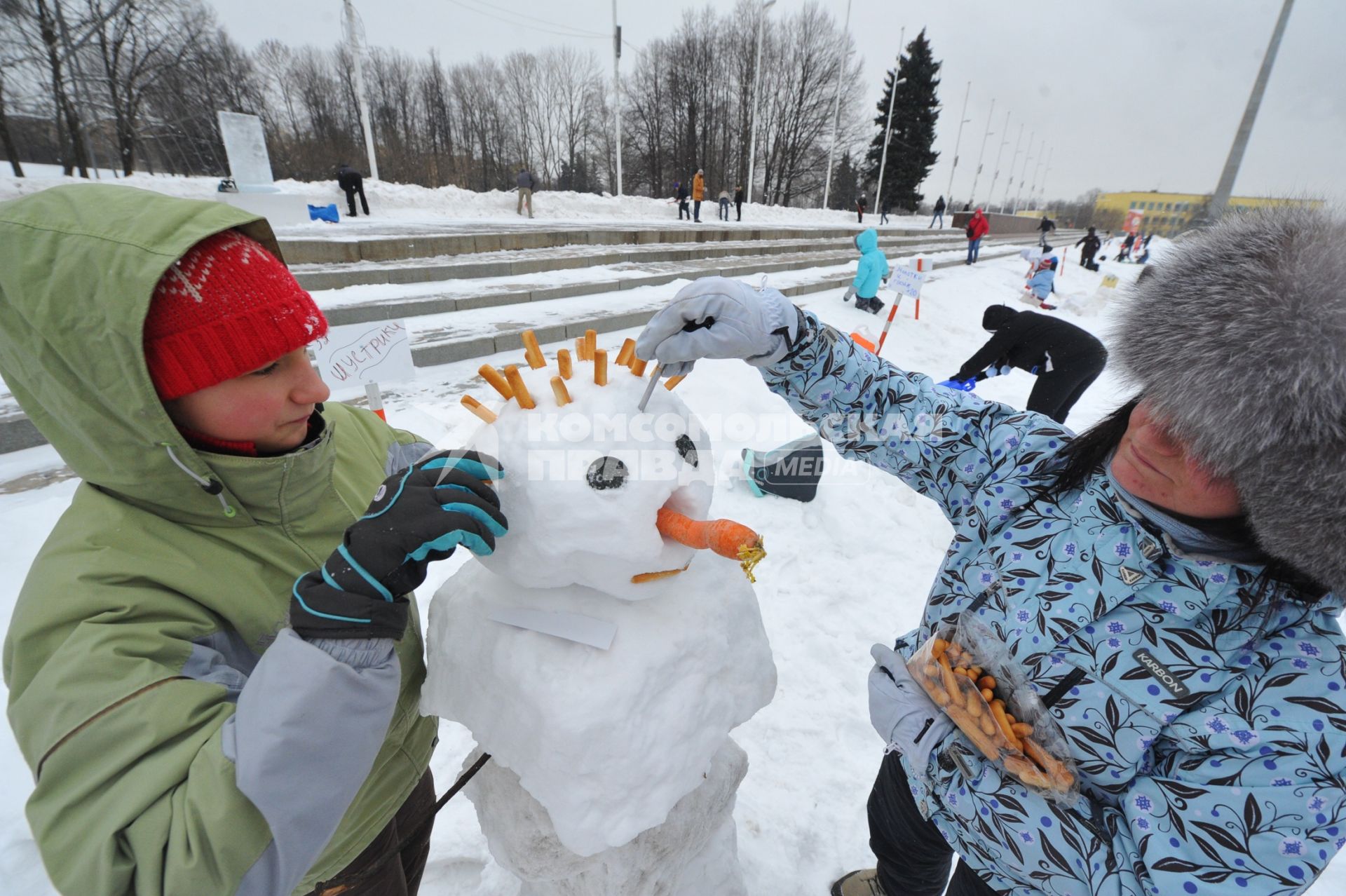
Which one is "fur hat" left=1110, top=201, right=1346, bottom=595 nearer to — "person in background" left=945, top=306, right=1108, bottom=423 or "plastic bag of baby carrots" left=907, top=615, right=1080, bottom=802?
"plastic bag of baby carrots" left=907, top=615, right=1080, bottom=802

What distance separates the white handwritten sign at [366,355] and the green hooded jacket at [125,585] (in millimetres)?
2025

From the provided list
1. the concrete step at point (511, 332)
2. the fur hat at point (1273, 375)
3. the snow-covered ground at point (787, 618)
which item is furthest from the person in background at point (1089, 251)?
the fur hat at point (1273, 375)

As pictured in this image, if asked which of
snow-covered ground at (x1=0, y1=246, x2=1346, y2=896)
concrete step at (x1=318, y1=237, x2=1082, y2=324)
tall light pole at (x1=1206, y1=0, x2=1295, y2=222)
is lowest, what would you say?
snow-covered ground at (x1=0, y1=246, x2=1346, y2=896)

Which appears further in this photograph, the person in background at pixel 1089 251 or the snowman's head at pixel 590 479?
the person in background at pixel 1089 251

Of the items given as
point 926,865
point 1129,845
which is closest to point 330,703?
point 1129,845

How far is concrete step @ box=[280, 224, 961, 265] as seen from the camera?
654cm

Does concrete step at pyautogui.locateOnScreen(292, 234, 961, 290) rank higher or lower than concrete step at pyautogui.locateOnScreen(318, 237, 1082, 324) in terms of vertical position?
higher

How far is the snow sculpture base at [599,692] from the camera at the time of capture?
1.00m

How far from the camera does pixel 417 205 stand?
12.5 meters

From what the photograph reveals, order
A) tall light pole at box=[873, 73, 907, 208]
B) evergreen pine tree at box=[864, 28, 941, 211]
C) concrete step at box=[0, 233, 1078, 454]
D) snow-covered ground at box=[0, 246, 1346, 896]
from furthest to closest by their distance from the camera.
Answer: evergreen pine tree at box=[864, 28, 941, 211] → tall light pole at box=[873, 73, 907, 208] → concrete step at box=[0, 233, 1078, 454] → snow-covered ground at box=[0, 246, 1346, 896]

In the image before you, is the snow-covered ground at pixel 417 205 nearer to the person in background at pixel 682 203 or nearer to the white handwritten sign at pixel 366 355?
the person in background at pixel 682 203

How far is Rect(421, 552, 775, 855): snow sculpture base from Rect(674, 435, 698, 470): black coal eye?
252 mm

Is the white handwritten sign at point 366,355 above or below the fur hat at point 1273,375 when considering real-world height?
below

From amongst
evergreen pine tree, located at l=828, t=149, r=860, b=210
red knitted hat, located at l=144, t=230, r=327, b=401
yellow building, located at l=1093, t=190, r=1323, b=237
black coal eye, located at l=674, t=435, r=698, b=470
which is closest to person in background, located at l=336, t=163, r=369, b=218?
red knitted hat, located at l=144, t=230, r=327, b=401
